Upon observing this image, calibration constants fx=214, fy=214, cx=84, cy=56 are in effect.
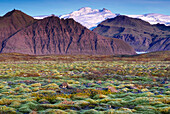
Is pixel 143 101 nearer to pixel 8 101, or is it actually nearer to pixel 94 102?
pixel 94 102

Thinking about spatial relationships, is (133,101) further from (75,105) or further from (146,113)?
(75,105)

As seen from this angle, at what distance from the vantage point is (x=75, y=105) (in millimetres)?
13477

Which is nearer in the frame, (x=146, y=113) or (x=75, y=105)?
(x=146, y=113)

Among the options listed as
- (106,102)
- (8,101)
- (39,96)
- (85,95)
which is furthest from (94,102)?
(8,101)

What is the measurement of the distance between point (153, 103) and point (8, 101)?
377 inches

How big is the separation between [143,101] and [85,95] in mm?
4507

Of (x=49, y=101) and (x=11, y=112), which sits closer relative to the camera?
(x=11, y=112)

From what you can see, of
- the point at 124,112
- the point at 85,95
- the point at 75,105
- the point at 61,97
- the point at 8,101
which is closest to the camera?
the point at 124,112

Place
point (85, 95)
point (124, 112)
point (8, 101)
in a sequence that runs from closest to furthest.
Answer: point (124, 112) < point (8, 101) < point (85, 95)

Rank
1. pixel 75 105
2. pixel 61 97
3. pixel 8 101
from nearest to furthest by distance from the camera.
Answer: pixel 75 105, pixel 8 101, pixel 61 97

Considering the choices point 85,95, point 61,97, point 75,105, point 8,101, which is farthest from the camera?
point 85,95

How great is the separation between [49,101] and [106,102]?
3.97 meters

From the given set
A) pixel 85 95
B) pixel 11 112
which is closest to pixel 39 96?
pixel 85 95

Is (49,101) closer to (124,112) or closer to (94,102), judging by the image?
(94,102)
